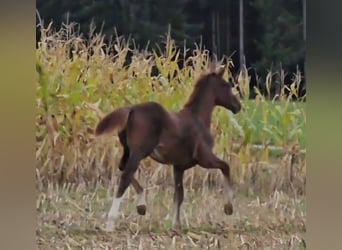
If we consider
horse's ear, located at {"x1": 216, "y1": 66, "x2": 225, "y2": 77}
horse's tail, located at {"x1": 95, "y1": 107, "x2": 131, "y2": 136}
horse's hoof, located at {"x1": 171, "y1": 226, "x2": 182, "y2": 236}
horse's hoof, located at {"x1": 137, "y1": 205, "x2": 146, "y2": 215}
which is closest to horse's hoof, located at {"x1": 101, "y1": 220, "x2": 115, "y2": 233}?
horse's hoof, located at {"x1": 137, "y1": 205, "x2": 146, "y2": 215}

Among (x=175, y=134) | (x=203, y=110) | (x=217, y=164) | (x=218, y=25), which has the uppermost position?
(x=218, y=25)

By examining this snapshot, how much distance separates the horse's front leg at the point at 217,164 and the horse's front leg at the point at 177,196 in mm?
110

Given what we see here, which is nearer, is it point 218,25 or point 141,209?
point 141,209

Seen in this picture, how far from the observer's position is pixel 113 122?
3172 millimetres

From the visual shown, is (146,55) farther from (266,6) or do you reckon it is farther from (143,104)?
(266,6)

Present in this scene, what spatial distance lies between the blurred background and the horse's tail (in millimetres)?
328

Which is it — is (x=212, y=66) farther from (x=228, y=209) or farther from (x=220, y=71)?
A: (x=228, y=209)

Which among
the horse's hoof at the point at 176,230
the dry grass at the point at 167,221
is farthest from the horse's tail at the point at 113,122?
the horse's hoof at the point at 176,230

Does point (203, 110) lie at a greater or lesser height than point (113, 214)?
greater

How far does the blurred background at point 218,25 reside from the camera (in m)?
3.17

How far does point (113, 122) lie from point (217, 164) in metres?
0.52

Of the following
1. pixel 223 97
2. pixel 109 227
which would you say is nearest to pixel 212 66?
pixel 223 97

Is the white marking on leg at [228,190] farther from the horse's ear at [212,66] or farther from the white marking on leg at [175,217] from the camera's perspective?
the horse's ear at [212,66]

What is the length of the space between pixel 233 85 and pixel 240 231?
2.25 feet
